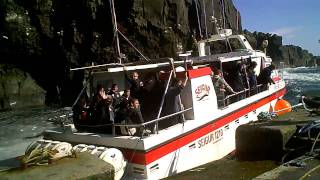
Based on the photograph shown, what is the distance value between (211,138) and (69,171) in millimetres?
4392

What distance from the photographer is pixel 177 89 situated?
30.9 feet

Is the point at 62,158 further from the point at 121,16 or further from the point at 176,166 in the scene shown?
the point at 121,16

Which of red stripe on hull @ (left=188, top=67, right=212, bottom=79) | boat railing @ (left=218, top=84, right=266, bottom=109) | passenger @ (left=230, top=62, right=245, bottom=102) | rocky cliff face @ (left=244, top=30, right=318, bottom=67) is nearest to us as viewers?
red stripe on hull @ (left=188, top=67, right=212, bottom=79)

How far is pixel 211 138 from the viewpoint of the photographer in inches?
422

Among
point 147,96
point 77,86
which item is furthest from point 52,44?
point 147,96

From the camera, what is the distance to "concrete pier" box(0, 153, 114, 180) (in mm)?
7249

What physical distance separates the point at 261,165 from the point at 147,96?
3134mm

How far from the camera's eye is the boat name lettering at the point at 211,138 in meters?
10.3

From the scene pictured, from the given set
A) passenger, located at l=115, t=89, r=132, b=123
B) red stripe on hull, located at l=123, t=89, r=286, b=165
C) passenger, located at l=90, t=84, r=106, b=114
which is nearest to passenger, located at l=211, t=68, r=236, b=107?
red stripe on hull, located at l=123, t=89, r=286, b=165

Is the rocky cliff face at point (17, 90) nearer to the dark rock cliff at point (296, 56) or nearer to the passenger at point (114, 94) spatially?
the passenger at point (114, 94)

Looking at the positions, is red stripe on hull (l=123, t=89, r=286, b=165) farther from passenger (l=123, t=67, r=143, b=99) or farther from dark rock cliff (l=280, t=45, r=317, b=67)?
dark rock cliff (l=280, t=45, r=317, b=67)

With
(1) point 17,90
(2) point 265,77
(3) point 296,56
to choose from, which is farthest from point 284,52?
(2) point 265,77

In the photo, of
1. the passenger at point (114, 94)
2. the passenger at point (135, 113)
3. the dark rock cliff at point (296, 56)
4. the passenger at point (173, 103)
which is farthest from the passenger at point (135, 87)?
the dark rock cliff at point (296, 56)

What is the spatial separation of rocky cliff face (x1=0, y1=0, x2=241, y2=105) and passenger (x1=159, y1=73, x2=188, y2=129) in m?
33.0
